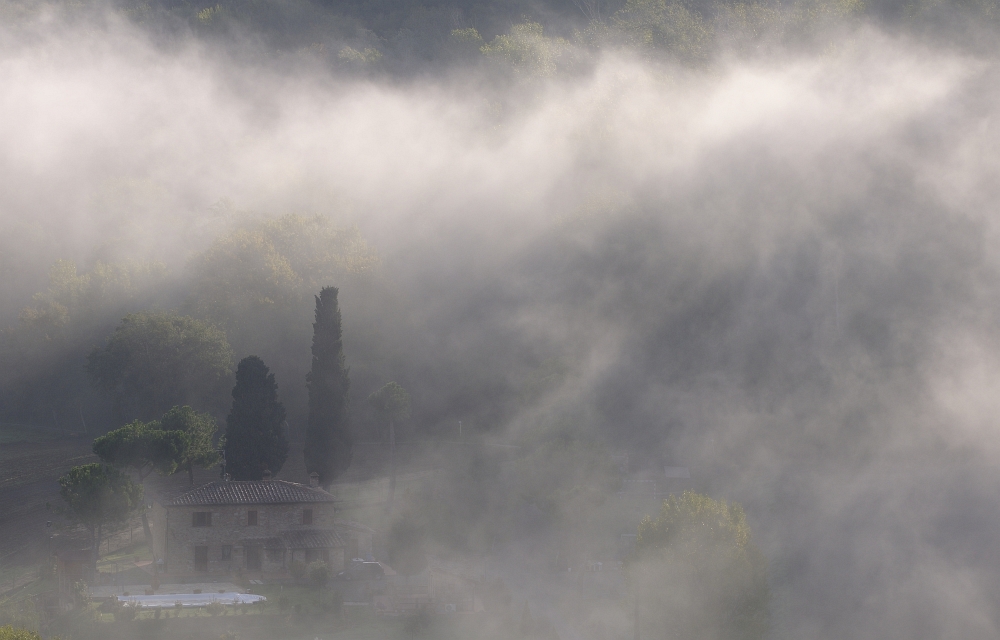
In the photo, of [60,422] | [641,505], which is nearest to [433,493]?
[641,505]

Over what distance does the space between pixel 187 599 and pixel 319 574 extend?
5.82 m

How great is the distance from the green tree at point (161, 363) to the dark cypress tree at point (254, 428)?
373 inches

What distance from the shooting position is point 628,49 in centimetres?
11594

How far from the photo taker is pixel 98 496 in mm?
40719

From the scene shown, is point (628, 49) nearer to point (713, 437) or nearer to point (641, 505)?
point (713, 437)

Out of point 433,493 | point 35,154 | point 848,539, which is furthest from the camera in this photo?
point 35,154

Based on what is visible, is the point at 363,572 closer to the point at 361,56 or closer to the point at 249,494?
the point at 249,494

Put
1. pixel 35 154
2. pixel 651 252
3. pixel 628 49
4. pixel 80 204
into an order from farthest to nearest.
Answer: pixel 628 49 < pixel 35 154 < pixel 80 204 < pixel 651 252

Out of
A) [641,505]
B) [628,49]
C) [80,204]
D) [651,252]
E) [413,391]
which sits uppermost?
[628,49]

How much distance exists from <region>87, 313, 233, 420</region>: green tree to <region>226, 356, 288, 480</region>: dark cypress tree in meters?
9.48

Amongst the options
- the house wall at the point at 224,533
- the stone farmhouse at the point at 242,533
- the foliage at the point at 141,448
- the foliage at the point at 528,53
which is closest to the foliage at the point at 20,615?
the stone farmhouse at the point at 242,533

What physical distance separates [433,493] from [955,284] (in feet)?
143

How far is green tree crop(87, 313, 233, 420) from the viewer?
2370 inches

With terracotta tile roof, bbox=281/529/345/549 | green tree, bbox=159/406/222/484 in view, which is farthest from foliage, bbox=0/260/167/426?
terracotta tile roof, bbox=281/529/345/549
